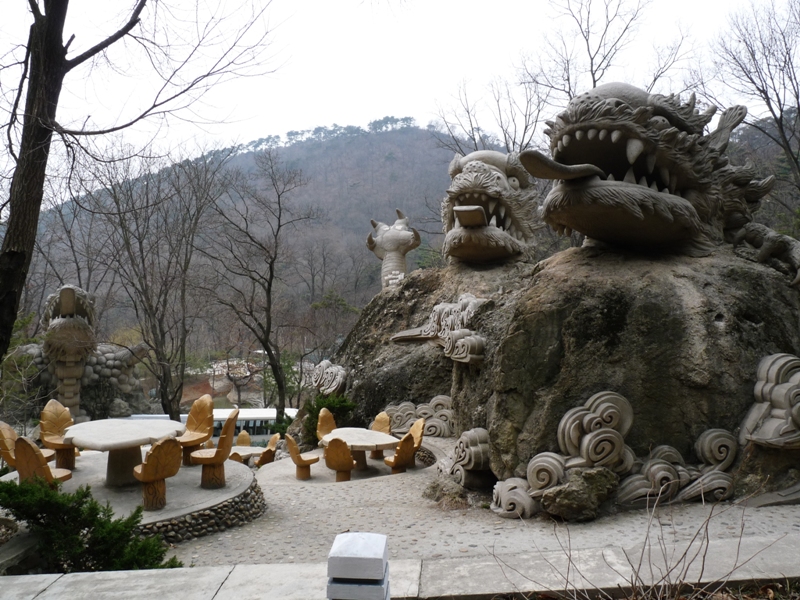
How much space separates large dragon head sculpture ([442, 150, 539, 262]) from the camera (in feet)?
32.3

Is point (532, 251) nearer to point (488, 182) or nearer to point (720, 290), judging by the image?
point (488, 182)

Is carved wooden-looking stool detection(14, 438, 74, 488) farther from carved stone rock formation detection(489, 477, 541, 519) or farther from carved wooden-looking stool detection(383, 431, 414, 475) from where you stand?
carved stone rock formation detection(489, 477, 541, 519)

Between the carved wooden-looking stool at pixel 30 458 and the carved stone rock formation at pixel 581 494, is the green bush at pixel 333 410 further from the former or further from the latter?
the carved stone rock formation at pixel 581 494

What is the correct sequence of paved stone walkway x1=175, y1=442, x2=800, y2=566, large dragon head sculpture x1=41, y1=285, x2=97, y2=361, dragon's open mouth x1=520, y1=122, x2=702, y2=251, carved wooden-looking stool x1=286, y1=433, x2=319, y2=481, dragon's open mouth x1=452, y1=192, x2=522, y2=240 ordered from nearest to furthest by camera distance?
1. paved stone walkway x1=175, y1=442, x2=800, y2=566
2. dragon's open mouth x1=520, y1=122, x2=702, y2=251
3. carved wooden-looking stool x1=286, y1=433, x2=319, y2=481
4. dragon's open mouth x1=452, y1=192, x2=522, y2=240
5. large dragon head sculpture x1=41, y1=285, x2=97, y2=361

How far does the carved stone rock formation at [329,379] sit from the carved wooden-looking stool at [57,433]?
4.36 m

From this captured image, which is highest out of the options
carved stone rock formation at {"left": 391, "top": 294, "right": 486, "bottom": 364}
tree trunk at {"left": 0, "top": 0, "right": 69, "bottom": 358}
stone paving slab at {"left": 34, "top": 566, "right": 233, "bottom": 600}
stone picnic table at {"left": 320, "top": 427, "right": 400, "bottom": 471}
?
tree trunk at {"left": 0, "top": 0, "right": 69, "bottom": 358}

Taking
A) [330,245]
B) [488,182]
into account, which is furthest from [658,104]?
[330,245]

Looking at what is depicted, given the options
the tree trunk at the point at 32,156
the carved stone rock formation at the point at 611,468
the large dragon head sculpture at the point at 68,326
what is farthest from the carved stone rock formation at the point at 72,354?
the carved stone rock formation at the point at 611,468

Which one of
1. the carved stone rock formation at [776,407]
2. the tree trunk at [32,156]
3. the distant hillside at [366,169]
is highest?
the distant hillside at [366,169]

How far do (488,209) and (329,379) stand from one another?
412 centimetres

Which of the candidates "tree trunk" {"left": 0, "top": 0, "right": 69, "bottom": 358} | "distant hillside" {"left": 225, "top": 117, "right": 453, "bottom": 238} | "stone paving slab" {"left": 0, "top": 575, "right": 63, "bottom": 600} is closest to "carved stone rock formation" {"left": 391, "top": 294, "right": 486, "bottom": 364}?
"tree trunk" {"left": 0, "top": 0, "right": 69, "bottom": 358}

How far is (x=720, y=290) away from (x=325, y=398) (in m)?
6.75

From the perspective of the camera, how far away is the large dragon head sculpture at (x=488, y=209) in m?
9.85

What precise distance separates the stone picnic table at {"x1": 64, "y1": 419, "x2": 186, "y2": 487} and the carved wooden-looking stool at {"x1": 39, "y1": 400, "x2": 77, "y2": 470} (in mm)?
340
